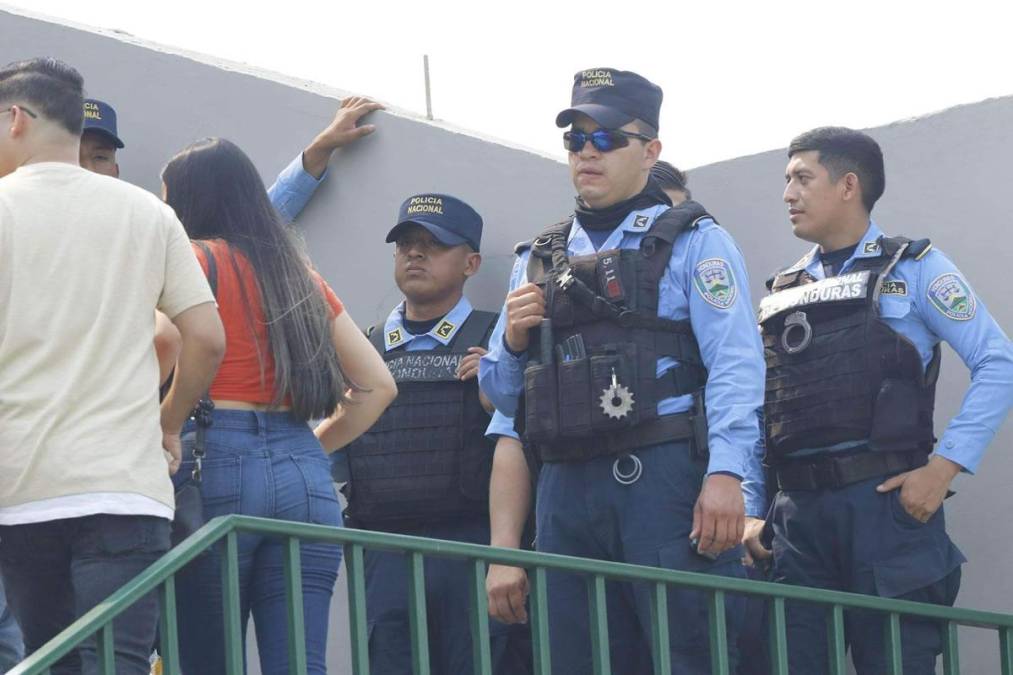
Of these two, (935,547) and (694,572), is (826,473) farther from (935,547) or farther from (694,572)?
(694,572)

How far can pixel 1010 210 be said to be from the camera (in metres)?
5.14

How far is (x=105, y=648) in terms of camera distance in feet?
10.6

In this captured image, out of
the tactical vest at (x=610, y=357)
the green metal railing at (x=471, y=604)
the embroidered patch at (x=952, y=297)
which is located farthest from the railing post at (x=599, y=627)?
the embroidered patch at (x=952, y=297)

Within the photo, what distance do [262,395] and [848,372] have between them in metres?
1.58

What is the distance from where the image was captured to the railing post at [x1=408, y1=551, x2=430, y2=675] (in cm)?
369

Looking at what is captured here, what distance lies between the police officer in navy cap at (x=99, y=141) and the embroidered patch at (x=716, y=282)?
1.99 m

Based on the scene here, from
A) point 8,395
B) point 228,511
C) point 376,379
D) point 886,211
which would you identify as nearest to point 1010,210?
point 886,211

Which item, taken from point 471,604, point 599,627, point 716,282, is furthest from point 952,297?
point 471,604

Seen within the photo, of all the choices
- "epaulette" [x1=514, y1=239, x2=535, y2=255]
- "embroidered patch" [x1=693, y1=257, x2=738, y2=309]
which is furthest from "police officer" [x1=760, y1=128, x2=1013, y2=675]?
"epaulette" [x1=514, y1=239, x2=535, y2=255]

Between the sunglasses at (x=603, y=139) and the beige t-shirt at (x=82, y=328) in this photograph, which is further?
the sunglasses at (x=603, y=139)

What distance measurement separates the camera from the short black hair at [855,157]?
4949 millimetres

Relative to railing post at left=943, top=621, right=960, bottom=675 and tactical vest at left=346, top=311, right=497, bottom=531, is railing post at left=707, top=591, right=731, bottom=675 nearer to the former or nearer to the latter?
railing post at left=943, top=621, right=960, bottom=675

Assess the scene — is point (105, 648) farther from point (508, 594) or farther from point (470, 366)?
point (470, 366)

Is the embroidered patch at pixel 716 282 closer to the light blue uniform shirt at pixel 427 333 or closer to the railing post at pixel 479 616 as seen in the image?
the railing post at pixel 479 616
